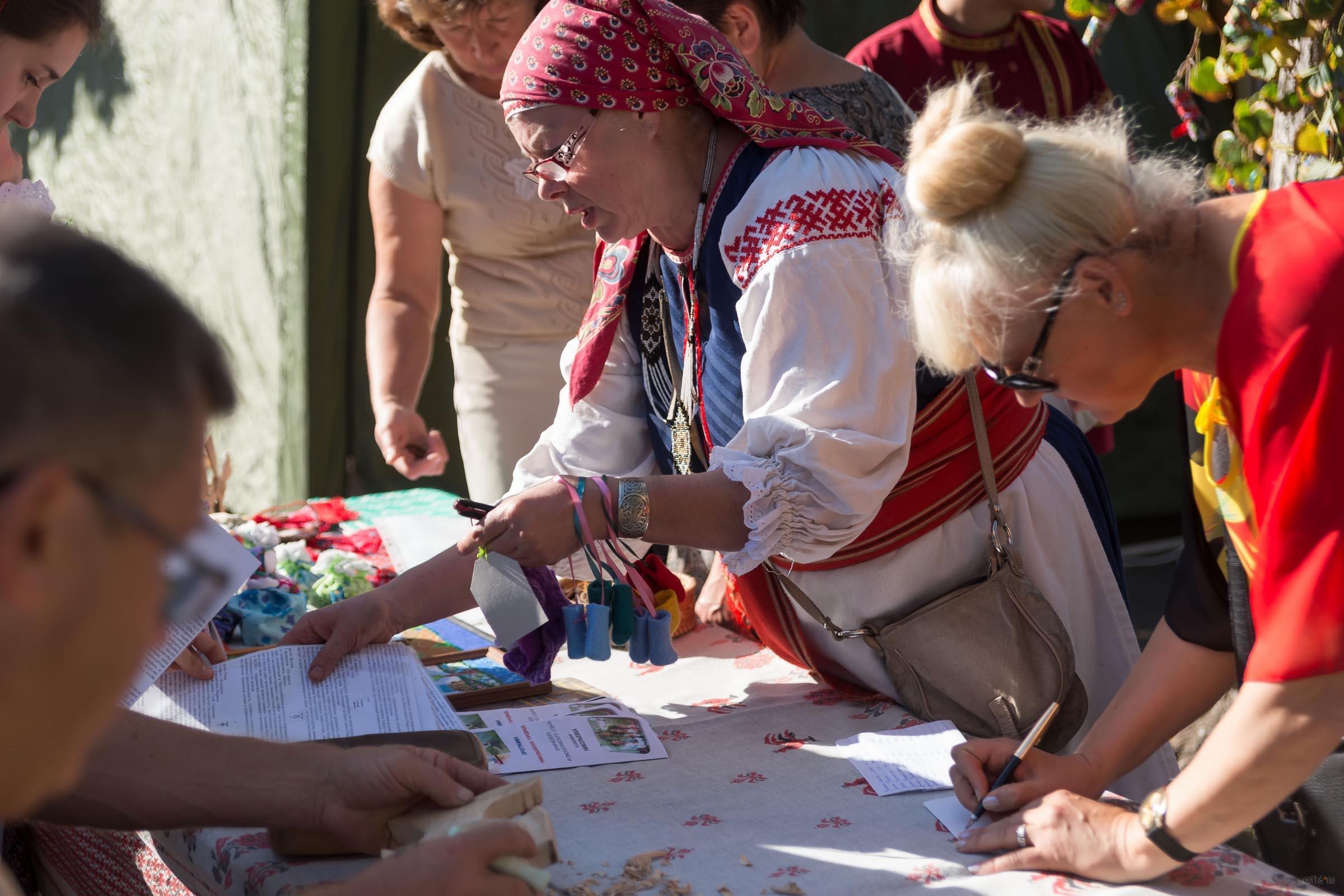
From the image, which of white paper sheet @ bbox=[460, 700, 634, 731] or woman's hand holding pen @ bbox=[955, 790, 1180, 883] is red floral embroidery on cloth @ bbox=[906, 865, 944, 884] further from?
white paper sheet @ bbox=[460, 700, 634, 731]

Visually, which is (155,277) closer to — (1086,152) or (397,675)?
(1086,152)

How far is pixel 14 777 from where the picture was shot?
2.61 feet

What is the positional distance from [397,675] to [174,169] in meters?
4.06

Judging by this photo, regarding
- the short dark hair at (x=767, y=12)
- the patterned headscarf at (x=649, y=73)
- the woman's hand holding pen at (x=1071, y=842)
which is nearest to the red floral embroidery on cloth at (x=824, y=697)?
the woman's hand holding pen at (x=1071, y=842)

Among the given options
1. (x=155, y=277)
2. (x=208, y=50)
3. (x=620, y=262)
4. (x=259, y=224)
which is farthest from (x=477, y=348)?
(x=155, y=277)

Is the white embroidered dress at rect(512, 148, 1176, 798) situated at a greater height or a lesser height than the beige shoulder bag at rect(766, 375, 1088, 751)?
greater

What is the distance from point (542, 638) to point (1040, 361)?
87 cm

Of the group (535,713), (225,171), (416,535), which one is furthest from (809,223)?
(225,171)

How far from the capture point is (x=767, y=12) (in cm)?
294

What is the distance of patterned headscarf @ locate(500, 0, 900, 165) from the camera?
6.36ft

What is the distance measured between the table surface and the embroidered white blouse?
26 centimetres

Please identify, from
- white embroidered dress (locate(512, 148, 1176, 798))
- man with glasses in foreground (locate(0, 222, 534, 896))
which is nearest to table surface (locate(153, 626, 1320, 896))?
white embroidered dress (locate(512, 148, 1176, 798))

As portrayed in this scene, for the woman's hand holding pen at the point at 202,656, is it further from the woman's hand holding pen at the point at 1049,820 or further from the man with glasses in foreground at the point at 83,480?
the woman's hand holding pen at the point at 1049,820

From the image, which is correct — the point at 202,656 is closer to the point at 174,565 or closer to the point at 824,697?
the point at 824,697
